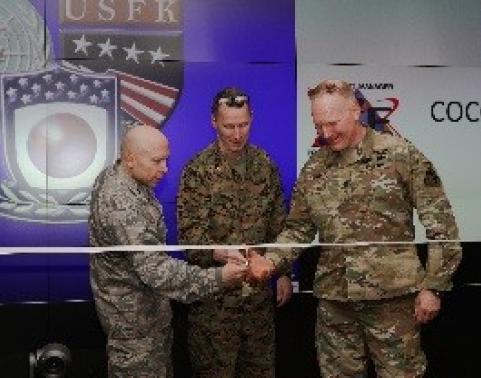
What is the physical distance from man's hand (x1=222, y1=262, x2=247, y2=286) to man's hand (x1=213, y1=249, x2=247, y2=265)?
45mm

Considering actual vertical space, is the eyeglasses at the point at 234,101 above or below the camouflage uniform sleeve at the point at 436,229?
above

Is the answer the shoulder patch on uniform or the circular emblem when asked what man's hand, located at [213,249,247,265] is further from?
the circular emblem

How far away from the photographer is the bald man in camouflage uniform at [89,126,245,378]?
8.57 feet

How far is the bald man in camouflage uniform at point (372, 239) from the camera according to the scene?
268 centimetres

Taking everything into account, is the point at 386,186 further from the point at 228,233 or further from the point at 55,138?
the point at 55,138

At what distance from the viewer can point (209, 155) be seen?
3285 mm

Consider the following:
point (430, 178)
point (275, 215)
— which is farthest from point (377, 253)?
point (275, 215)

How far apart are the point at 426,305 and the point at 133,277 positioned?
1137 mm

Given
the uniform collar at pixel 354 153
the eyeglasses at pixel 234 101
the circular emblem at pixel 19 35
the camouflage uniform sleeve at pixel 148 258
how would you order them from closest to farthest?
the camouflage uniform sleeve at pixel 148 258 < the uniform collar at pixel 354 153 < the eyeglasses at pixel 234 101 < the circular emblem at pixel 19 35

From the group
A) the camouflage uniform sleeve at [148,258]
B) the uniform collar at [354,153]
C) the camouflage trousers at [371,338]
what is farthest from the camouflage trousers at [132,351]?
the uniform collar at [354,153]

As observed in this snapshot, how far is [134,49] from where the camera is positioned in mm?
3604

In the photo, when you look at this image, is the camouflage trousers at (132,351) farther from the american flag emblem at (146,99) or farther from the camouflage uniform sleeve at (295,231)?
the american flag emblem at (146,99)

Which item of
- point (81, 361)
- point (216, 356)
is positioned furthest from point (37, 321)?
point (216, 356)

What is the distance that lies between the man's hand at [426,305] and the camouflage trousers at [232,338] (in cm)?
85
